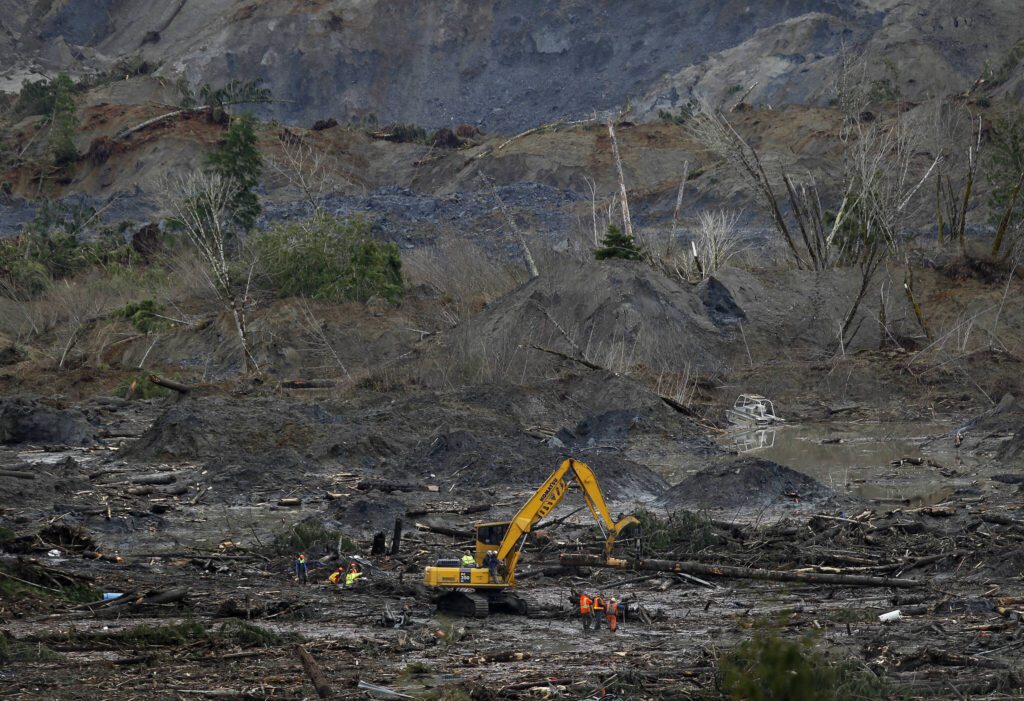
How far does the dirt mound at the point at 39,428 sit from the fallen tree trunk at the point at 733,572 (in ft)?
44.2

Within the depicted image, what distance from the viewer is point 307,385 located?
2933cm

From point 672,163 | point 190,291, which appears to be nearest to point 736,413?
point 190,291

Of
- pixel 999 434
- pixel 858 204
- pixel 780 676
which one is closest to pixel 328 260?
pixel 858 204

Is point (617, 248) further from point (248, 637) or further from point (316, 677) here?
point (316, 677)

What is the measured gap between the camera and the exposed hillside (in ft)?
267

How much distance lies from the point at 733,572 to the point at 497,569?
2246 mm

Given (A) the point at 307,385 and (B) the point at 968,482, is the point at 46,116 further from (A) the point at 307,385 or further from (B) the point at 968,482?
(B) the point at 968,482

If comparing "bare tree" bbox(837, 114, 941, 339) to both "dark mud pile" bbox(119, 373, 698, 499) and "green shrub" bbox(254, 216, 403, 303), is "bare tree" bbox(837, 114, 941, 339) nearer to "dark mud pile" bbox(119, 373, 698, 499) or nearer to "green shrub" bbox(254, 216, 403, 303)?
"dark mud pile" bbox(119, 373, 698, 499)

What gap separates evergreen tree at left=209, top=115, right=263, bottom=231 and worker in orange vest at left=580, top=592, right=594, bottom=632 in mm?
37471

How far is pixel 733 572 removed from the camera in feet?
39.2

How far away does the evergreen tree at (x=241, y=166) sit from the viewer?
46.3 metres

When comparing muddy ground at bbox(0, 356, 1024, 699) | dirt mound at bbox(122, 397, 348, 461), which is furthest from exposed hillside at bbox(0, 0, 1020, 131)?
dirt mound at bbox(122, 397, 348, 461)

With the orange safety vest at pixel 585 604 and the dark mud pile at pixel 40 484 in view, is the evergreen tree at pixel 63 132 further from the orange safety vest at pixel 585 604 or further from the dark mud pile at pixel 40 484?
the orange safety vest at pixel 585 604

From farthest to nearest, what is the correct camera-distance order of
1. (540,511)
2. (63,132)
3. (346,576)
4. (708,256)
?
(63,132), (708,256), (346,576), (540,511)
